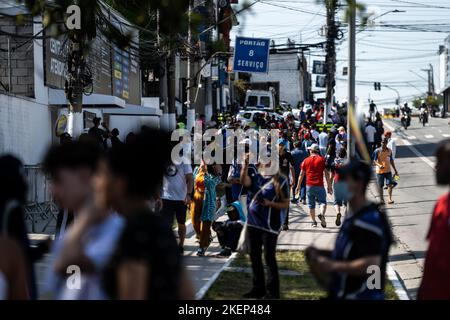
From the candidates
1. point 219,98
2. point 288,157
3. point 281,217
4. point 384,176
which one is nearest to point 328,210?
point 384,176

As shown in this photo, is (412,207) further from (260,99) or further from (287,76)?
(287,76)

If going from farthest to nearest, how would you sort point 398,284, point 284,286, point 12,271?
point 398,284
point 284,286
point 12,271

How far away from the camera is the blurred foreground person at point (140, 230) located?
157 inches

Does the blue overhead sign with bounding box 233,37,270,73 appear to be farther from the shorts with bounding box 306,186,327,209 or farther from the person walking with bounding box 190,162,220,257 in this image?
the person walking with bounding box 190,162,220,257

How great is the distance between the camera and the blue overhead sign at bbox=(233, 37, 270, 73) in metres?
28.8

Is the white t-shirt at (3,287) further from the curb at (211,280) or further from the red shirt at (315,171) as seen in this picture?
the red shirt at (315,171)

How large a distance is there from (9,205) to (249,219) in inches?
193

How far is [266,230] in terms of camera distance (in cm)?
980

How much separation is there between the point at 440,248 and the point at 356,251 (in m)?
0.57

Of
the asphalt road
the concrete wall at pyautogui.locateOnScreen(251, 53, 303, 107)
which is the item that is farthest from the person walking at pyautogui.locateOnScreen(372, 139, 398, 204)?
the concrete wall at pyautogui.locateOnScreen(251, 53, 303, 107)

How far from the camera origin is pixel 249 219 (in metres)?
9.92

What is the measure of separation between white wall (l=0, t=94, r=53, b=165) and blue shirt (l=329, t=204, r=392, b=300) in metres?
13.3

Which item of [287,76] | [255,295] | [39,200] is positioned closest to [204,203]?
[255,295]
